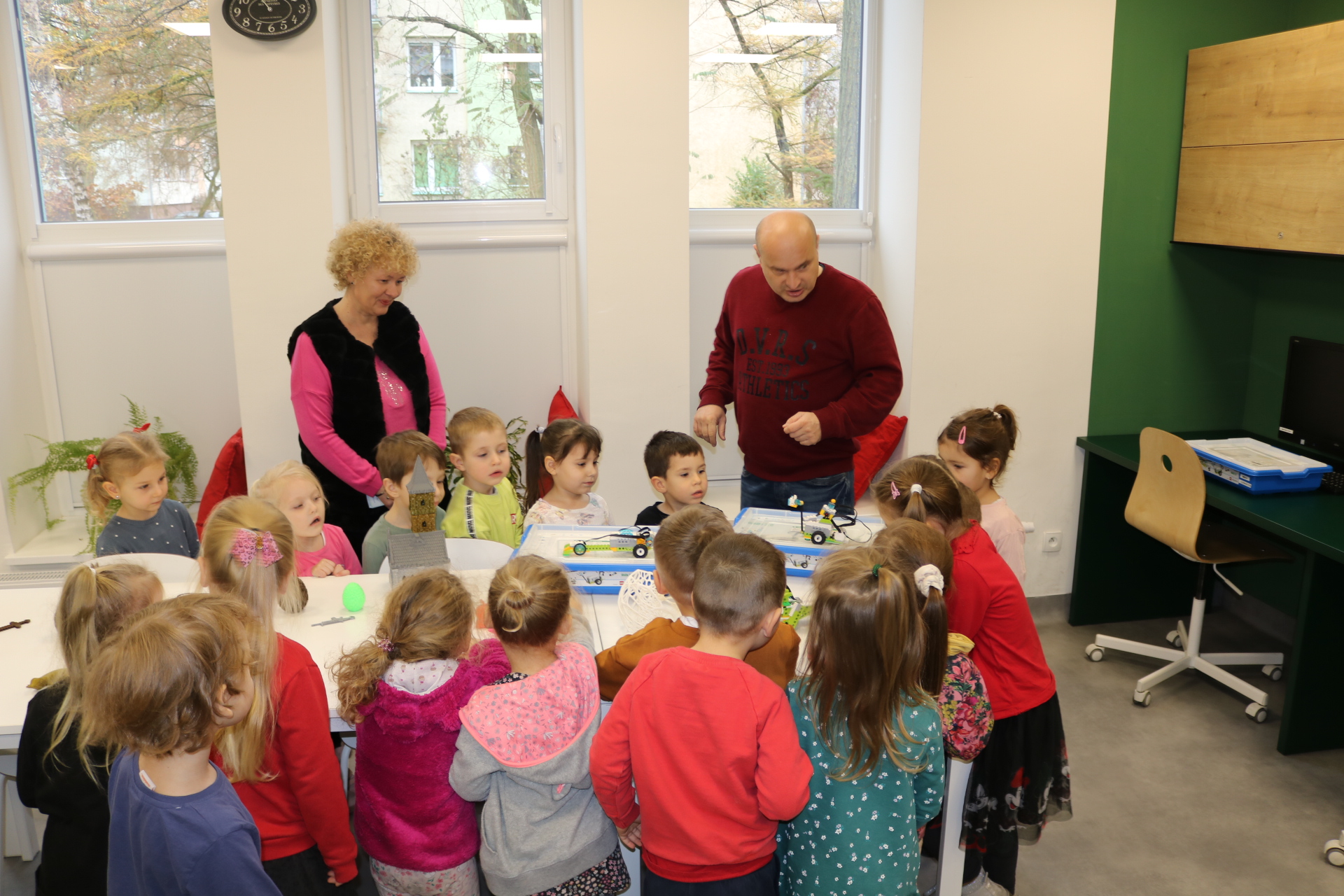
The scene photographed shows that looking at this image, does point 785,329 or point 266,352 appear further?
point 266,352

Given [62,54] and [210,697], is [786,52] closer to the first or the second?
[62,54]

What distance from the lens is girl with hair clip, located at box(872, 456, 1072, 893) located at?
7.42 ft

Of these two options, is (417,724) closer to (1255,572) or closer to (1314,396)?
(1314,396)

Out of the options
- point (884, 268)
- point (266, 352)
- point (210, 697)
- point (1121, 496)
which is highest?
point (884, 268)

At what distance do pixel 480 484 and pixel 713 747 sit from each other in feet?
5.30

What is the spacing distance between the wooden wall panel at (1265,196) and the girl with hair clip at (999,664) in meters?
2.04

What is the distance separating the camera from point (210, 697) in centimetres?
151

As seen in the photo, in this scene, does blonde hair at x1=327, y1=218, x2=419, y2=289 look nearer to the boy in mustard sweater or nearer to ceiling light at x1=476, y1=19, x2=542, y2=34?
ceiling light at x1=476, y1=19, x2=542, y2=34

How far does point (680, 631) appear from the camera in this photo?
204 centimetres

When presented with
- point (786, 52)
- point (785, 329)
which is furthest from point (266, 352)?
point (786, 52)

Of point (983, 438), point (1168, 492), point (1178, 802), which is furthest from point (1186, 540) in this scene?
point (983, 438)

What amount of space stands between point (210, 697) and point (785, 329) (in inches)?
83.4

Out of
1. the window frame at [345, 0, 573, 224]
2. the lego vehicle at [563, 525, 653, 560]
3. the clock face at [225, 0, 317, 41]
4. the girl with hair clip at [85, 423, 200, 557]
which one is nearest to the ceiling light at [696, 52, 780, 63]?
the window frame at [345, 0, 573, 224]

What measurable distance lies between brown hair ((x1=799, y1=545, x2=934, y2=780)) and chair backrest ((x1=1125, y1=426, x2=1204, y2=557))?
2.27m
